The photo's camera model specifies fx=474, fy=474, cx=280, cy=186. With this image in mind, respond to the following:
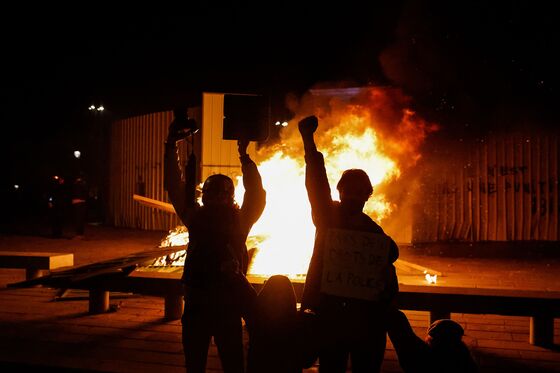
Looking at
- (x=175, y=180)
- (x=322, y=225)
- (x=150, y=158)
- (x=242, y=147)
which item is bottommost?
(x=322, y=225)

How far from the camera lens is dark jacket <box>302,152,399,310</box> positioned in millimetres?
2828

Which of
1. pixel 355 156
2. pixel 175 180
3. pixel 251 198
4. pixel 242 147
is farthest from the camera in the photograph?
pixel 355 156

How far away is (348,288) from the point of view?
2.78m

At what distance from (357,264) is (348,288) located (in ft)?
0.49

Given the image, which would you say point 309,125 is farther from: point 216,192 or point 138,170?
point 138,170

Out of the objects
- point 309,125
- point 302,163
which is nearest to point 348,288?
point 309,125

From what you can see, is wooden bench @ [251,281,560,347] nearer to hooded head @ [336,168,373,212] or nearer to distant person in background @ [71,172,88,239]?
hooded head @ [336,168,373,212]

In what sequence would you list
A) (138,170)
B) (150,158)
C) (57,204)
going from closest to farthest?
1. (57,204)
2. (150,158)
3. (138,170)

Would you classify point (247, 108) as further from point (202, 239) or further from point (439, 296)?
point (439, 296)

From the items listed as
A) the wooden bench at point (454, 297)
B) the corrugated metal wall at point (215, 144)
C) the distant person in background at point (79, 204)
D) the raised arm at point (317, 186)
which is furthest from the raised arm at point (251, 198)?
the distant person in background at point (79, 204)

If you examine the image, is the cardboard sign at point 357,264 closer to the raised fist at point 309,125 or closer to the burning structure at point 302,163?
the raised fist at point 309,125

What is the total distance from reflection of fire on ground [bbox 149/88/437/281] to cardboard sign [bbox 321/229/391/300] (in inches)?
198

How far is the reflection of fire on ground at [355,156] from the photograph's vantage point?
330 inches

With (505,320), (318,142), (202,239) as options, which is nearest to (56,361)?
(202,239)
